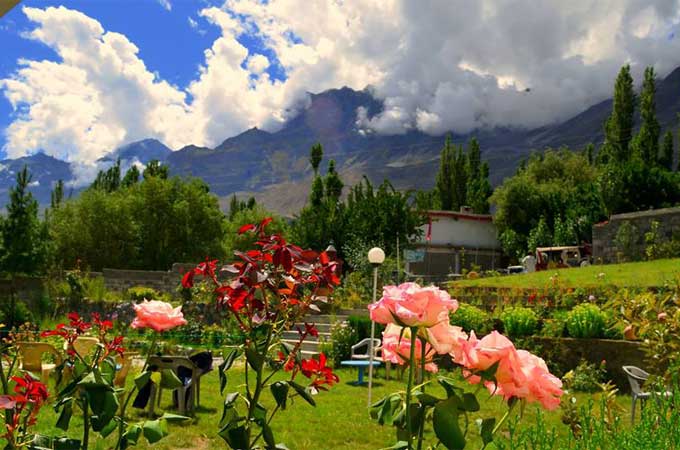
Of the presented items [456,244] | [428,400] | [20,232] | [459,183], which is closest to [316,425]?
[428,400]

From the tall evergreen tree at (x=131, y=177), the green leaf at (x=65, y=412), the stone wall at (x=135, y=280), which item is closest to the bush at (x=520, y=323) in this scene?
the green leaf at (x=65, y=412)

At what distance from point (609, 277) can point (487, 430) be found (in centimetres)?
1429

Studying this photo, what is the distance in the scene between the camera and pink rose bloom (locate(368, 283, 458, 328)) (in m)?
1.57

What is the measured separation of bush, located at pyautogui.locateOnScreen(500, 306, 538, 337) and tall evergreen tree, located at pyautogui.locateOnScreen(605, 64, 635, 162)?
3283 centimetres

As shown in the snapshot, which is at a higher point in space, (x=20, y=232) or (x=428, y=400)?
(x=20, y=232)

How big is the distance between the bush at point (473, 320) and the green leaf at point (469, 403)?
970 cm

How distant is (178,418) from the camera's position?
1.97 meters

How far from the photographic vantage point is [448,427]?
1631mm

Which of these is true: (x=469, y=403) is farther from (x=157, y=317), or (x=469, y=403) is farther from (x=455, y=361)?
(x=157, y=317)

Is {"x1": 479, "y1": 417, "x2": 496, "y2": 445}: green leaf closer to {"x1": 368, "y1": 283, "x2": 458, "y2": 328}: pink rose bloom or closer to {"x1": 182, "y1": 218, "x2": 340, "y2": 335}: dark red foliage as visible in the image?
{"x1": 368, "y1": 283, "x2": 458, "y2": 328}: pink rose bloom

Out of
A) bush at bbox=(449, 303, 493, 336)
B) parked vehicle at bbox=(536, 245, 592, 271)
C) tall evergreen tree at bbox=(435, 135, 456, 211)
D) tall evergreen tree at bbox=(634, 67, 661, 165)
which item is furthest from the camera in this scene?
tall evergreen tree at bbox=(435, 135, 456, 211)

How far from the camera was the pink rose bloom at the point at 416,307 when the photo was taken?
1570mm

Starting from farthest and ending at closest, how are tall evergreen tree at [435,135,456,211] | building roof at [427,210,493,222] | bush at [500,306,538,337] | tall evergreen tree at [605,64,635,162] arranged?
1. tall evergreen tree at [435,135,456,211]
2. tall evergreen tree at [605,64,635,162]
3. building roof at [427,210,493,222]
4. bush at [500,306,538,337]

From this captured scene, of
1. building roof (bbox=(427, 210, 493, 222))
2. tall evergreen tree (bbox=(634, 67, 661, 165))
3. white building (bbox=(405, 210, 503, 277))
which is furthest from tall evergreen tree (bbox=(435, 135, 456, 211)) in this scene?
tall evergreen tree (bbox=(634, 67, 661, 165))
